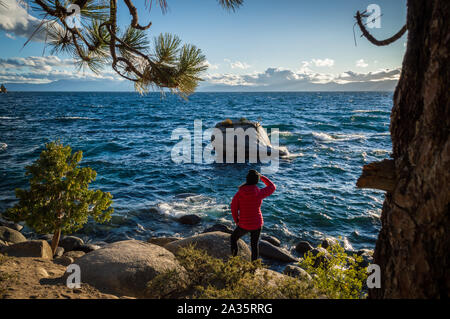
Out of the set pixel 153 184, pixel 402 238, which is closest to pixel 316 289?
pixel 402 238

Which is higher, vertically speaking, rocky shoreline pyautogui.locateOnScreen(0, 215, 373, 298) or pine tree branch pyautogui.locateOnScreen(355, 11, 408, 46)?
pine tree branch pyautogui.locateOnScreen(355, 11, 408, 46)

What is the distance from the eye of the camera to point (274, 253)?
802 centimetres

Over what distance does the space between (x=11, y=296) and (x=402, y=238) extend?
183 inches

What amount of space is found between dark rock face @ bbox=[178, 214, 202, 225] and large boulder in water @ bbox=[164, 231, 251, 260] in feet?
11.8

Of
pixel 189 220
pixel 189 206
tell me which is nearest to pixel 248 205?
pixel 189 220

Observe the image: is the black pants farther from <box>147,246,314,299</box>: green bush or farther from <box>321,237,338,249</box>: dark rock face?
<box>321,237,338,249</box>: dark rock face

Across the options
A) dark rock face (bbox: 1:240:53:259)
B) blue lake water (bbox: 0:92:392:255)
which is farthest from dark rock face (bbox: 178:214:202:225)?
dark rock face (bbox: 1:240:53:259)

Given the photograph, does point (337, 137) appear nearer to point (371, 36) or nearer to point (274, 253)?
point (274, 253)

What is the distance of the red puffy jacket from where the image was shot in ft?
15.9

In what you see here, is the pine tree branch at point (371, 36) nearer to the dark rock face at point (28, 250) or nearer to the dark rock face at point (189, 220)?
the dark rock face at point (28, 250)

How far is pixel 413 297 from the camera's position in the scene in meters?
2.48

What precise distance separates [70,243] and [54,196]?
327 centimetres

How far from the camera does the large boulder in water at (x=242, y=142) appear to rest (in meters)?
18.3
